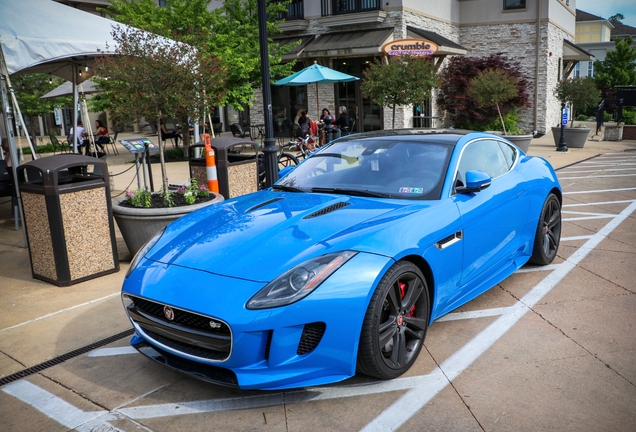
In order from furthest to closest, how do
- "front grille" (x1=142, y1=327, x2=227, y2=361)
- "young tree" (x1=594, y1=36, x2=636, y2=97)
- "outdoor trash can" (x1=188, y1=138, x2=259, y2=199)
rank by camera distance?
"young tree" (x1=594, y1=36, x2=636, y2=97) < "outdoor trash can" (x1=188, y1=138, x2=259, y2=199) < "front grille" (x1=142, y1=327, x2=227, y2=361)

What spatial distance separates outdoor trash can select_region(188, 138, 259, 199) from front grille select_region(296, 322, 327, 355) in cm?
454

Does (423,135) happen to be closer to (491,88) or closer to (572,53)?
(491,88)

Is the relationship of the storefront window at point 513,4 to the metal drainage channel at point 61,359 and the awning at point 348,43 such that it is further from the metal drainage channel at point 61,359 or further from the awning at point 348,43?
the metal drainage channel at point 61,359

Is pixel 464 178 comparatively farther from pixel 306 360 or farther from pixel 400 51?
pixel 400 51

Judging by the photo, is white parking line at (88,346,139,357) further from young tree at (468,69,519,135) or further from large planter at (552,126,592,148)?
large planter at (552,126,592,148)

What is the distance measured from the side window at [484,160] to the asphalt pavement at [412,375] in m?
1.12

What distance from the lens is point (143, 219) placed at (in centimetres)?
613

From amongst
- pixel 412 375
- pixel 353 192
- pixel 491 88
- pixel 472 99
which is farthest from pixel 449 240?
pixel 472 99

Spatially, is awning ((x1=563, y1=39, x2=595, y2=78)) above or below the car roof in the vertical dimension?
above

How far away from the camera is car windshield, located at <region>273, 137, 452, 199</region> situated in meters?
4.28

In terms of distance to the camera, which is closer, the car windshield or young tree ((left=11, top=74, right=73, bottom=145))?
the car windshield

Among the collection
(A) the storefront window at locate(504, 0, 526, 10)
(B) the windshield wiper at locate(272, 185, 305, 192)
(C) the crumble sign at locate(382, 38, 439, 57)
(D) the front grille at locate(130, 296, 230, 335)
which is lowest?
(D) the front grille at locate(130, 296, 230, 335)

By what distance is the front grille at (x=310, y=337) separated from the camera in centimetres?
307

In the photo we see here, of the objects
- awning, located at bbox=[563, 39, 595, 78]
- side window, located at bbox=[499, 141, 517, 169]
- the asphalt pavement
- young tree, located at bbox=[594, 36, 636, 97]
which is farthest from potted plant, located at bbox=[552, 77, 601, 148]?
young tree, located at bbox=[594, 36, 636, 97]
